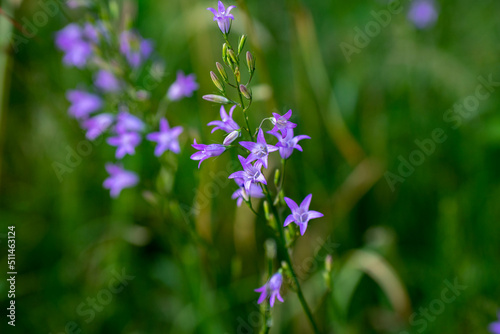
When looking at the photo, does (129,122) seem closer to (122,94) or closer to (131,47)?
(122,94)

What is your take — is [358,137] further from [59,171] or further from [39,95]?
[39,95]

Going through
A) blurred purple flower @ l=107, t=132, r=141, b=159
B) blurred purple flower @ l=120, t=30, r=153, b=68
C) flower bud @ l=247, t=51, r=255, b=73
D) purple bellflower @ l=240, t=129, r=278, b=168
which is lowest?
purple bellflower @ l=240, t=129, r=278, b=168

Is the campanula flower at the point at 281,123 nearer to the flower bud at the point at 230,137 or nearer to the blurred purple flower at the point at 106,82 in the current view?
the flower bud at the point at 230,137

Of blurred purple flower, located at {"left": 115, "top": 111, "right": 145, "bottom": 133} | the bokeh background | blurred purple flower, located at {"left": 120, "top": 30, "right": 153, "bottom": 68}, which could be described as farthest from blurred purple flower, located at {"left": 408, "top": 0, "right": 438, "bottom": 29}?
blurred purple flower, located at {"left": 115, "top": 111, "right": 145, "bottom": 133}

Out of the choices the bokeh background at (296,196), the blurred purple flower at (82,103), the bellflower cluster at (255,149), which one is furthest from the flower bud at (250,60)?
the blurred purple flower at (82,103)

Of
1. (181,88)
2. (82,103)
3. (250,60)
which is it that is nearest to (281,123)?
(250,60)

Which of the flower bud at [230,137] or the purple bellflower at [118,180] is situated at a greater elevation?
the purple bellflower at [118,180]

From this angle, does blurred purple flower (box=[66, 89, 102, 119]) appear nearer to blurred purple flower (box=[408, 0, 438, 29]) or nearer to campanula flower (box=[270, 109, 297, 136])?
campanula flower (box=[270, 109, 297, 136])
